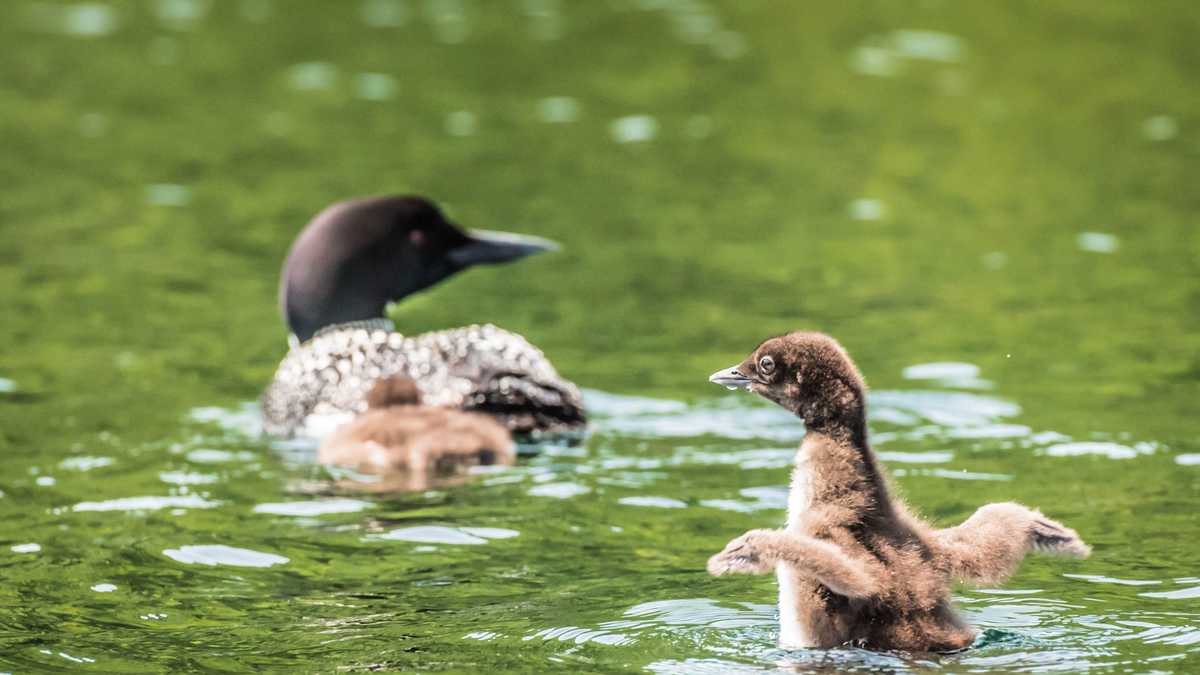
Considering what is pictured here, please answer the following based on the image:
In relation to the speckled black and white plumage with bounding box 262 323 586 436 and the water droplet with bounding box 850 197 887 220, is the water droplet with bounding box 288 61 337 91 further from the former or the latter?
the speckled black and white plumage with bounding box 262 323 586 436

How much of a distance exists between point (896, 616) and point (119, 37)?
13840 mm

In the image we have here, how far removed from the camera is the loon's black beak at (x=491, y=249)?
905 centimetres

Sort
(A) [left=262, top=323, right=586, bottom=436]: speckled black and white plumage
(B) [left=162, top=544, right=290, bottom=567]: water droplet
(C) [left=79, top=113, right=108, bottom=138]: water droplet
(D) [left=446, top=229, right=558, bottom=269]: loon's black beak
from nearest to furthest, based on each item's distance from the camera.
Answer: (B) [left=162, top=544, right=290, bottom=567]: water droplet, (A) [left=262, top=323, right=586, bottom=436]: speckled black and white plumage, (D) [left=446, top=229, right=558, bottom=269]: loon's black beak, (C) [left=79, top=113, right=108, bottom=138]: water droplet

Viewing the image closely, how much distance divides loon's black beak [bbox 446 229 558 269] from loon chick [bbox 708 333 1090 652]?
145 inches

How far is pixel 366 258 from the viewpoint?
28.7ft

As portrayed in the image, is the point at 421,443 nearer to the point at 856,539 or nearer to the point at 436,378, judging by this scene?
the point at 436,378

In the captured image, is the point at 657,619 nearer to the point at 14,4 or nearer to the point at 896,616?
the point at 896,616

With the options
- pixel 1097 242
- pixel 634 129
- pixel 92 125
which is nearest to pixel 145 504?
pixel 1097 242

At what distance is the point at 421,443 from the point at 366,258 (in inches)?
61.5

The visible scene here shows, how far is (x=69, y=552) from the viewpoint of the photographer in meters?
6.66

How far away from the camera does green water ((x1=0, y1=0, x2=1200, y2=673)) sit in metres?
5.94

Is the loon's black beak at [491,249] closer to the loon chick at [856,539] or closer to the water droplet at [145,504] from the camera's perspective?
the water droplet at [145,504]

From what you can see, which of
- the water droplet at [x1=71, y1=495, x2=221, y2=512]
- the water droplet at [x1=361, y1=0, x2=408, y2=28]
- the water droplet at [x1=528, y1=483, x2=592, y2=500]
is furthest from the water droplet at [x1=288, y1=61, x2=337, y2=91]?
the water droplet at [x1=528, y1=483, x2=592, y2=500]

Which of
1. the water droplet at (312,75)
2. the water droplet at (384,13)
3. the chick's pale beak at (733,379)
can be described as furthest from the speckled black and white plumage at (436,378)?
the water droplet at (384,13)
